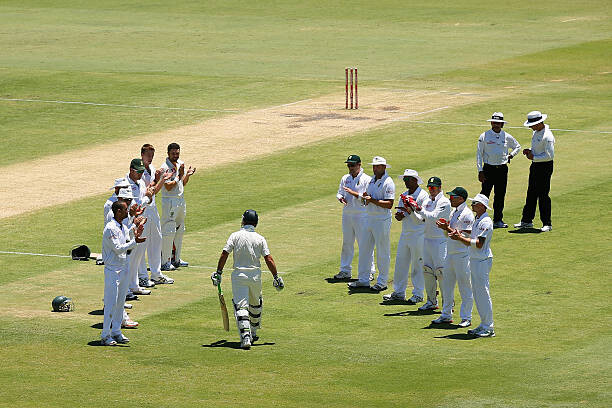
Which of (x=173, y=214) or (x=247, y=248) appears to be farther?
(x=173, y=214)

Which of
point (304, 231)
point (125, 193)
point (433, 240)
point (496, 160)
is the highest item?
point (125, 193)

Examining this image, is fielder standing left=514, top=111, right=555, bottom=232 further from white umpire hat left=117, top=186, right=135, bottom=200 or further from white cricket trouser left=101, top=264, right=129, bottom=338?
white cricket trouser left=101, top=264, right=129, bottom=338

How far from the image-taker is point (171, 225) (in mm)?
24047

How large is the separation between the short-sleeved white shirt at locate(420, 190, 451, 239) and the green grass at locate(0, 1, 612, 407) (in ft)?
4.66

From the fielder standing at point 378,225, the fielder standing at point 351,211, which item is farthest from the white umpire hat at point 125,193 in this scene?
the fielder standing at point 378,225

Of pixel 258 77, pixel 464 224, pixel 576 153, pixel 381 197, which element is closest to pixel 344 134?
pixel 576 153

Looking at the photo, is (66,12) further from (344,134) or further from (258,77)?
(344,134)

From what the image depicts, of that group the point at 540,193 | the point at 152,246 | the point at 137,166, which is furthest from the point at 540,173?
the point at 137,166

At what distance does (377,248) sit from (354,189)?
3.85 ft

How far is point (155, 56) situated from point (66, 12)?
710 inches

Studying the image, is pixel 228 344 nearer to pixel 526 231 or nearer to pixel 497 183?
pixel 526 231

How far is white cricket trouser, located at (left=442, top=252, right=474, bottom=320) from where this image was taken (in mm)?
20094

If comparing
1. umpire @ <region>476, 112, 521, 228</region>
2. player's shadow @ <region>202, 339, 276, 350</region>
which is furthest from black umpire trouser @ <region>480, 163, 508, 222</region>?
player's shadow @ <region>202, 339, 276, 350</region>

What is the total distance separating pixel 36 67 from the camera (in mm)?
49875
